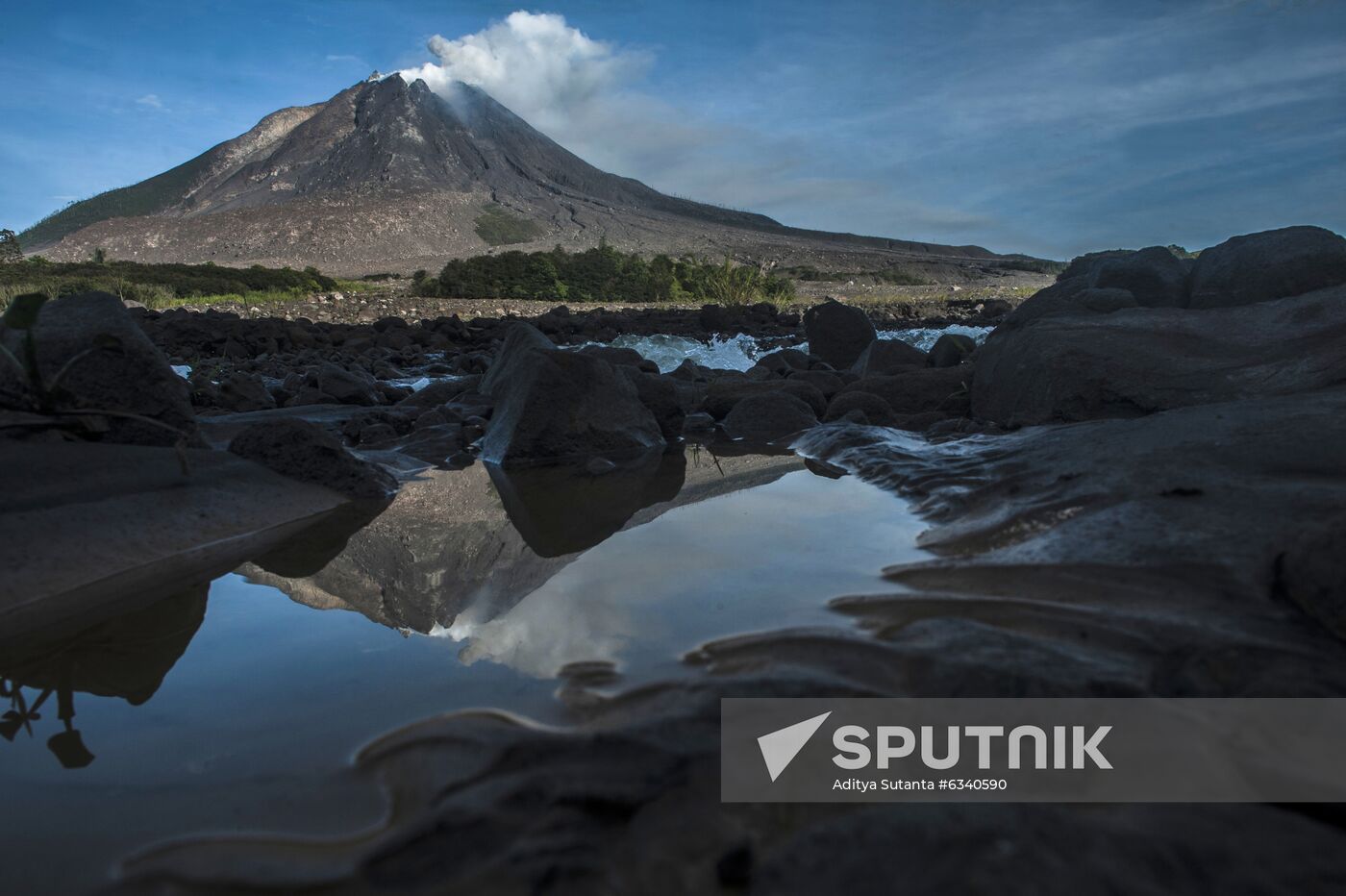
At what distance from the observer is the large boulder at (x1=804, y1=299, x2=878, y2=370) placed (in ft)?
27.8

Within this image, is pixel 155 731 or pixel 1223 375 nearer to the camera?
pixel 155 731

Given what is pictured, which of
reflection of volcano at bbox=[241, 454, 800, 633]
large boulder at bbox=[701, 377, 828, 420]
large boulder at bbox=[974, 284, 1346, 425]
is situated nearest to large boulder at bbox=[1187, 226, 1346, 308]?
large boulder at bbox=[974, 284, 1346, 425]

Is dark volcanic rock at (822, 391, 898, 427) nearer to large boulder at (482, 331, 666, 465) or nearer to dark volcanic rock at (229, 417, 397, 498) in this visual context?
large boulder at (482, 331, 666, 465)

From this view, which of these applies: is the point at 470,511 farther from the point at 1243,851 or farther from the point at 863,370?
the point at 863,370

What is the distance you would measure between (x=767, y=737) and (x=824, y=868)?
0.32 m

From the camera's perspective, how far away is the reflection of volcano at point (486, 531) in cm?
214

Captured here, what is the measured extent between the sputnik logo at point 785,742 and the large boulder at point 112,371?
8.25 ft

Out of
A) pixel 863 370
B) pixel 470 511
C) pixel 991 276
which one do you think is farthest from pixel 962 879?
pixel 991 276

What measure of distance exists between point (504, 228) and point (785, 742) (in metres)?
90.8

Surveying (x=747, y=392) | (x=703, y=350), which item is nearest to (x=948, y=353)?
(x=747, y=392)

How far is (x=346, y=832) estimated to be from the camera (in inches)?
40.2

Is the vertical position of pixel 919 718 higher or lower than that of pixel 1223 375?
lower

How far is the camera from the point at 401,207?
86.4 meters

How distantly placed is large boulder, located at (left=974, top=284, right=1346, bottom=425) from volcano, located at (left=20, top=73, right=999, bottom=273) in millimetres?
62476
